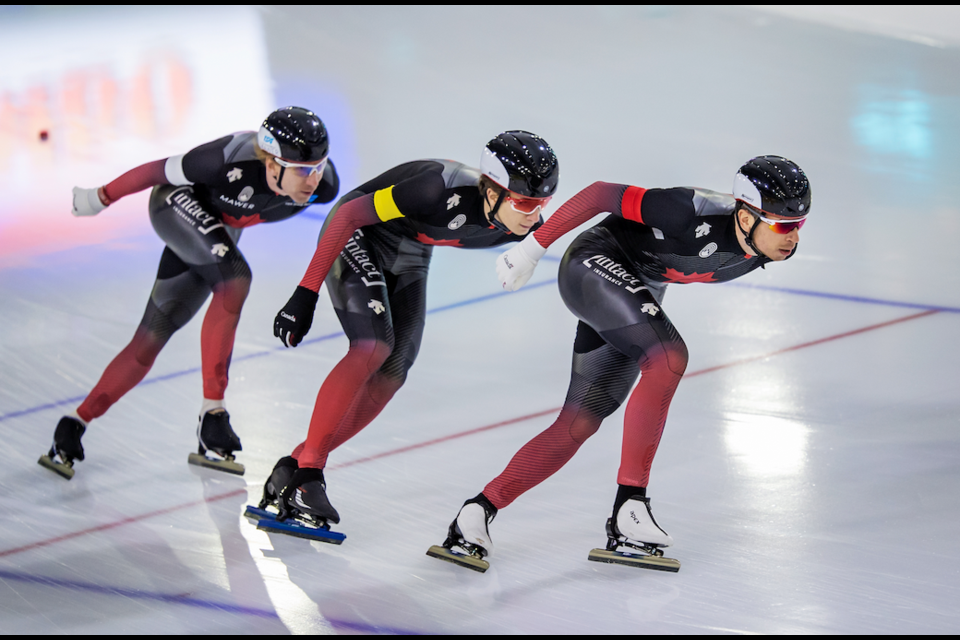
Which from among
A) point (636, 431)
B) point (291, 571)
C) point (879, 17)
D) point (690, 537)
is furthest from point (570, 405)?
point (879, 17)

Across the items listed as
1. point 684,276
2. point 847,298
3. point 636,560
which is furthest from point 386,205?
point 847,298

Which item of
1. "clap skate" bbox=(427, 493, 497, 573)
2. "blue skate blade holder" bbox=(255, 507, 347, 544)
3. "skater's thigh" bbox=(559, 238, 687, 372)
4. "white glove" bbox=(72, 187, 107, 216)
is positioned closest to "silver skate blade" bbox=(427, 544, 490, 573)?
"clap skate" bbox=(427, 493, 497, 573)

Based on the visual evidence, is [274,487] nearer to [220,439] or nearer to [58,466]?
[220,439]

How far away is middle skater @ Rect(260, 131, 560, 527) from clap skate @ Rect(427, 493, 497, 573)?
1.31ft

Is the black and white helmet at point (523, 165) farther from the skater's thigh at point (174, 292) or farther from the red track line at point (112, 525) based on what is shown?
the red track line at point (112, 525)

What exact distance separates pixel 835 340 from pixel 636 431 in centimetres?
212

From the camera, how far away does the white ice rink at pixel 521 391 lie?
10.9 ft

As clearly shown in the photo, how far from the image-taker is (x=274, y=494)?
382cm

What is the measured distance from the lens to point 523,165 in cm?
344

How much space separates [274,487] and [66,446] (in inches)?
38.8

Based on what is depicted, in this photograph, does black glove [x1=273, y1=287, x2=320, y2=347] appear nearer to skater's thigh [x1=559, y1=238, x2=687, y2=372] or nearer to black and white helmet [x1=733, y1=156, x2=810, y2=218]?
skater's thigh [x1=559, y1=238, x2=687, y2=372]

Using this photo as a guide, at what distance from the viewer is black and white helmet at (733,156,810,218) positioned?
3262mm

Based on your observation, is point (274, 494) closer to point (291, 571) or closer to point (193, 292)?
point (291, 571)

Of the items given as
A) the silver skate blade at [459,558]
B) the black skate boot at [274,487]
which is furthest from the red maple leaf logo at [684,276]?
the black skate boot at [274,487]
